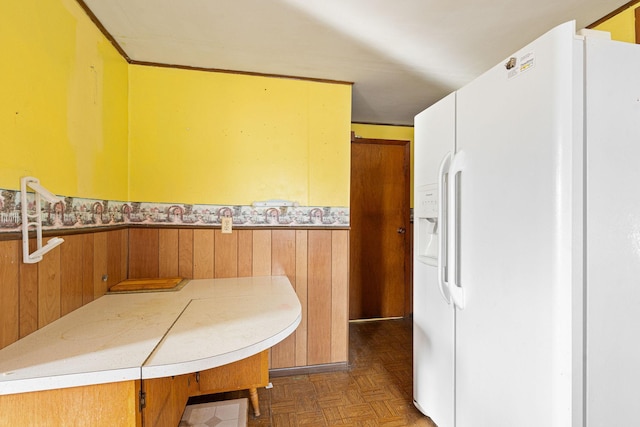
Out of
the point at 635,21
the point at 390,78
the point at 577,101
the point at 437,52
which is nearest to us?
the point at 577,101

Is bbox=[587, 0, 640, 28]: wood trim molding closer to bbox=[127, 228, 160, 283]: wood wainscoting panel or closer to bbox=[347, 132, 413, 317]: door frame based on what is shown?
bbox=[347, 132, 413, 317]: door frame

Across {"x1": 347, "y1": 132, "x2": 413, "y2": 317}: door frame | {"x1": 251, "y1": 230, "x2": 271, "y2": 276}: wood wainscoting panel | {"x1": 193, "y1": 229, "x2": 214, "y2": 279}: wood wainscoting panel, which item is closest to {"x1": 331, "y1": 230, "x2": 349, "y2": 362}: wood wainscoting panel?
{"x1": 251, "y1": 230, "x2": 271, "y2": 276}: wood wainscoting panel

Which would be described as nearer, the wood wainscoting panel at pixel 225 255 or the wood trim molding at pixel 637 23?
the wood trim molding at pixel 637 23

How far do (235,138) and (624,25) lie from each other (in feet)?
6.84

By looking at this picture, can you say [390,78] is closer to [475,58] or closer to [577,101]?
[475,58]

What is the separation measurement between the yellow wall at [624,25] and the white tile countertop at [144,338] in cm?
192

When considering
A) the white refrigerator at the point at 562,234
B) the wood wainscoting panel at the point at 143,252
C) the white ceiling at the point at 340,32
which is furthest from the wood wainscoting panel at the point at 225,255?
the white refrigerator at the point at 562,234

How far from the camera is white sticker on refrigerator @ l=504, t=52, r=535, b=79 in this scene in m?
0.93

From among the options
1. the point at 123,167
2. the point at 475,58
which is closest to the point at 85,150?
the point at 123,167

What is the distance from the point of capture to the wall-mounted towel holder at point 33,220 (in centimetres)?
97

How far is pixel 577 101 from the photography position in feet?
2.78

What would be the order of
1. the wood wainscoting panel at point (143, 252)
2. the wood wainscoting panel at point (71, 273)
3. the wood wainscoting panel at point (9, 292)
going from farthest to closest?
1. the wood wainscoting panel at point (143, 252)
2. the wood wainscoting panel at point (71, 273)
3. the wood wainscoting panel at point (9, 292)

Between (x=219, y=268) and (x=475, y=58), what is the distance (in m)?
2.10

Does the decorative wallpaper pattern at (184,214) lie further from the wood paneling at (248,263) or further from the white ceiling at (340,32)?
the white ceiling at (340,32)
